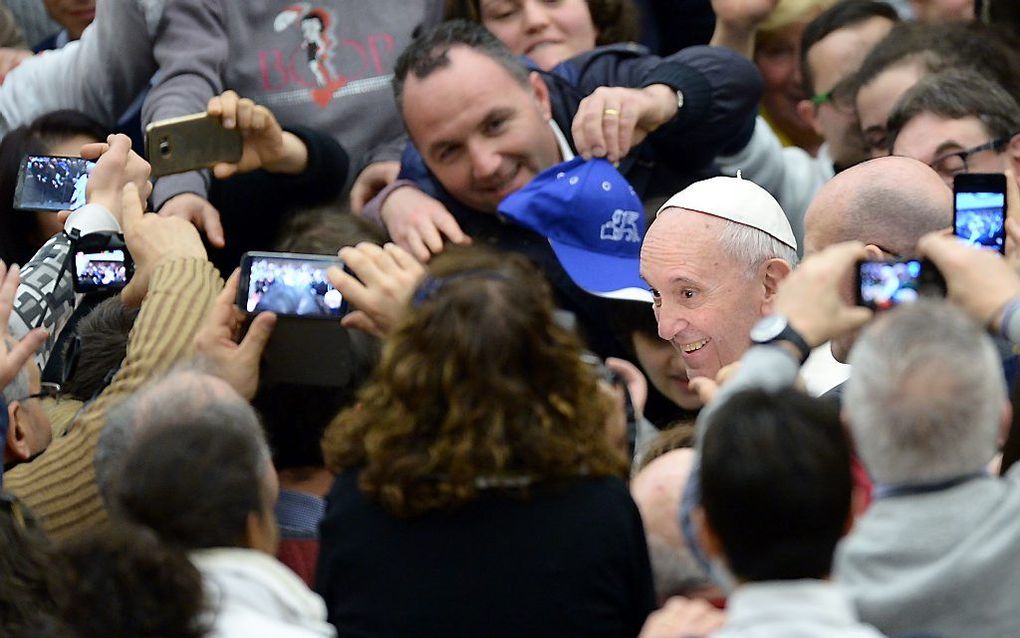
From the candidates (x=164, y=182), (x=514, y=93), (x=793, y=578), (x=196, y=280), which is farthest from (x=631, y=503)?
(x=164, y=182)

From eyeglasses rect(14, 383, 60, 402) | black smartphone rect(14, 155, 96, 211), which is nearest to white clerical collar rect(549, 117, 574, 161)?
black smartphone rect(14, 155, 96, 211)

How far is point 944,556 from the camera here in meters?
2.34

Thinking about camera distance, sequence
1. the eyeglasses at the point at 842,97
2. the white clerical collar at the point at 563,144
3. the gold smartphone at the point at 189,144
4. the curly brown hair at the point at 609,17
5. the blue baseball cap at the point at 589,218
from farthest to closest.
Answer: the curly brown hair at the point at 609,17, the eyeglasses at the point at 842,97, the white clerical collar at the point at 563,144, the blue baseball cap at the point at 589,218, the gold smartphone at the point at 189,144

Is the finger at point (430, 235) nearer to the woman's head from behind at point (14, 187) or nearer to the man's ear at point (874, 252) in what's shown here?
the woman's head from behind at point (14, 187)

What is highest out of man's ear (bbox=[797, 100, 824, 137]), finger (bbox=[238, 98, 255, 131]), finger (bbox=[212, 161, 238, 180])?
finger (bbox=[238, 98, 255, 131])

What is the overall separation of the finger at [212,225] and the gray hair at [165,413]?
1.57m

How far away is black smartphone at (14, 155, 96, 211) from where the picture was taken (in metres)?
4.05

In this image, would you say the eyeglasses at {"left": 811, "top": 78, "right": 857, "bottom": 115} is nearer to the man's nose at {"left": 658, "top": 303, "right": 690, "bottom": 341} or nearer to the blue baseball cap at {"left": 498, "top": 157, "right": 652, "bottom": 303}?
the blue baseball cap at {"left": 498, "top": 157, "right": 652, "bottom": 303}

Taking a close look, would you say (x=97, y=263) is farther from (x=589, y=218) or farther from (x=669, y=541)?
(x=669, y=541)

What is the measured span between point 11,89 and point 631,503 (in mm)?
3446

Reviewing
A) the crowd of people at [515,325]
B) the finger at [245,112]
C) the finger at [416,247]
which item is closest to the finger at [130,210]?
the crowd of people at [515,325]

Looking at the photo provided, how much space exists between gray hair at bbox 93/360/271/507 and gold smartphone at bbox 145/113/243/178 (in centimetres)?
138

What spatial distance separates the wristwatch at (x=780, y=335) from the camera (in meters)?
2.61

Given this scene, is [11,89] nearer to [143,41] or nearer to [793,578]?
[143,41]
